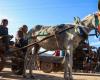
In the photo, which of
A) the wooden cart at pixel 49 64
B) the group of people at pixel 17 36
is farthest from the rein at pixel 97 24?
the wooden cart at pixel 49 64

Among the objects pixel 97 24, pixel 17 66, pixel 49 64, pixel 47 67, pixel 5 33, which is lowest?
pixel 17 66

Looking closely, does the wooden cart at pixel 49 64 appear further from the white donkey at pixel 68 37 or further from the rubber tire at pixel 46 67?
the white donkey at pixel 68 37

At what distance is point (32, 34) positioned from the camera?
15188mm

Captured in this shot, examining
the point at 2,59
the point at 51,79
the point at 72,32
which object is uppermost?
the point at 72,32

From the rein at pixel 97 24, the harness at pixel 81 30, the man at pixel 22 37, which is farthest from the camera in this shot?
the man at pixel 22 37

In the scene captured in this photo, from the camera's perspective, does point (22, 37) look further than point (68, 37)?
Yes

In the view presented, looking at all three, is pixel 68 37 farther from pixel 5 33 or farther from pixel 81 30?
pixel 5 33

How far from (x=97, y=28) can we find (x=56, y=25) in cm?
179

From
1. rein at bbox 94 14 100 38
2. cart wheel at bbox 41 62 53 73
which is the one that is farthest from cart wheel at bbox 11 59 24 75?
rein at bbox 94 14 100 38

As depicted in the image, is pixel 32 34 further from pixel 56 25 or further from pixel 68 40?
pixel 68 40

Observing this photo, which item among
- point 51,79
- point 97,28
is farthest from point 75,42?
point 51,79

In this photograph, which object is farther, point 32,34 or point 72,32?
point 32,34

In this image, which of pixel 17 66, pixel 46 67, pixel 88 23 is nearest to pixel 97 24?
pixel 88 23

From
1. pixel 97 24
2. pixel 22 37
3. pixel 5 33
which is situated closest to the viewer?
pixel 97 24
